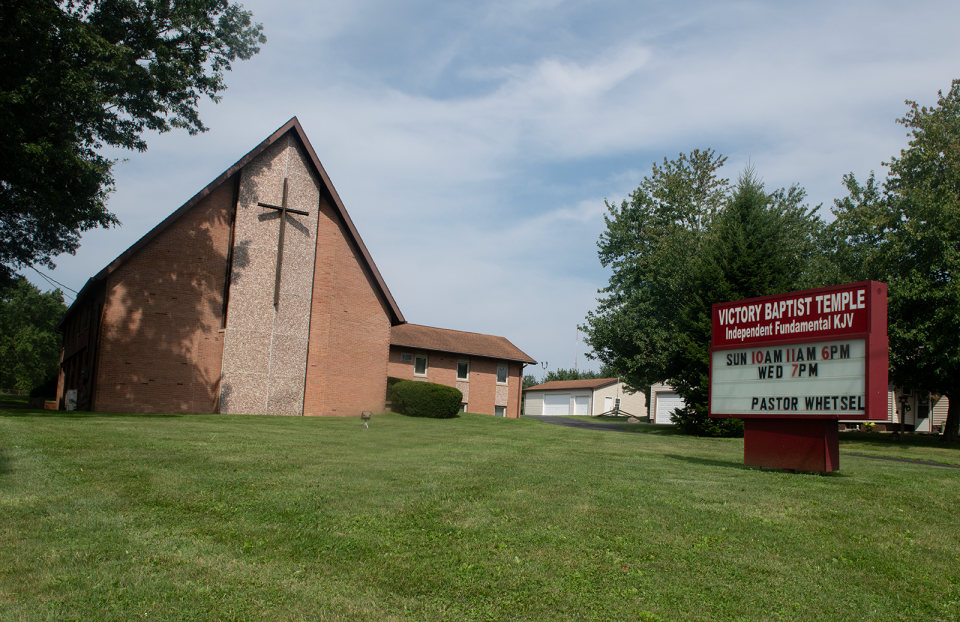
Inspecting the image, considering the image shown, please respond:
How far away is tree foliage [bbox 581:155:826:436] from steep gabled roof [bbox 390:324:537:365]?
7.19 m

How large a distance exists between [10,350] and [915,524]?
314 ft

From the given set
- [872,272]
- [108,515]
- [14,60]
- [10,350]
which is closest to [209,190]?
[14,60]

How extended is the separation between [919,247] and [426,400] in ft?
78.9

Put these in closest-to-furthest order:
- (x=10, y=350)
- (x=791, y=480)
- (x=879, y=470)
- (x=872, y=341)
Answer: (x=791, y=480) → (x=872, y=341) → (x=879, y=470) → (x=10, y=350)

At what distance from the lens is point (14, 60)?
20.2m

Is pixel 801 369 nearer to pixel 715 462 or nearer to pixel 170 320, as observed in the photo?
pixel 715 462

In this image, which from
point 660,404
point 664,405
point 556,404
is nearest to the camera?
point 664,405

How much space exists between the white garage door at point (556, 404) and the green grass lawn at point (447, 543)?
200ft

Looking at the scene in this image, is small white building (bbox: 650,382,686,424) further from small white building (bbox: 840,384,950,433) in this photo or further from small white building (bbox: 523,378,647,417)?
small white building (bbox: 523,378,647,417)

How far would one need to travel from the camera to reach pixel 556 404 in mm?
72750

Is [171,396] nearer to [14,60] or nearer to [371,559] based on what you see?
[14,60]

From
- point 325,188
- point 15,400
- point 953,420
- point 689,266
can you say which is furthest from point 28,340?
point 953,420

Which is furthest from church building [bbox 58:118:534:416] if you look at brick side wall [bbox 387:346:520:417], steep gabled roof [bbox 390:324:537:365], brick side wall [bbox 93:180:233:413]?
steep gabled roof [bbox 390:324:537:365]

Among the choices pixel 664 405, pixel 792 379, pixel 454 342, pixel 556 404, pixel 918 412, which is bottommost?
pixel 556 404
